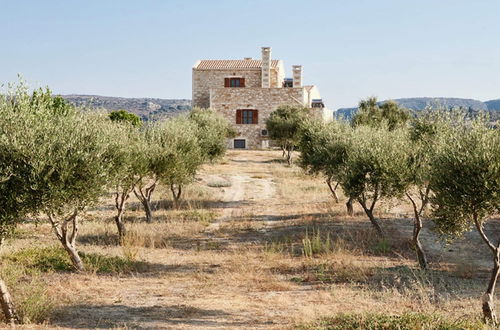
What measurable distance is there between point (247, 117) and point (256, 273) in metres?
52.3

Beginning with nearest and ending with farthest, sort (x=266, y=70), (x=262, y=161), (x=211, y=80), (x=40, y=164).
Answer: (x=40, y=164)
(x=262, y=161)
(x=266, y=70)
(x=211, y=80)

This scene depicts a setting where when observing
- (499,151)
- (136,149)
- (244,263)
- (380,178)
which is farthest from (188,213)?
(499,151)

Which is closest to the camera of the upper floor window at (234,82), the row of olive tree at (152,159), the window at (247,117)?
the row of olive tree at (152,159)

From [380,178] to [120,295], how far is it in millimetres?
10080

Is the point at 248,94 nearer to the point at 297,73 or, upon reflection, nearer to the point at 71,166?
the point at 297,73

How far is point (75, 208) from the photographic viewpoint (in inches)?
507

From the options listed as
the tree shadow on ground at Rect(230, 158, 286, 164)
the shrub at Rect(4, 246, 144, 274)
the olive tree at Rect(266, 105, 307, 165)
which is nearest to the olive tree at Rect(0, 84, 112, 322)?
the shrub at Rect(4, 246, 144, 274)

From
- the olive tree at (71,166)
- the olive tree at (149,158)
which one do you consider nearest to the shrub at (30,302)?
the olive tree at (71,166)

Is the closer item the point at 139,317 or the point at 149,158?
the point at 139,317

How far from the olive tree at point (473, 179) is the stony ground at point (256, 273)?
2.12m

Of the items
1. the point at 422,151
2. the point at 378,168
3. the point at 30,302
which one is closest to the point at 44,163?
the point at 30,302

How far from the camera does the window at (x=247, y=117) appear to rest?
221 feet

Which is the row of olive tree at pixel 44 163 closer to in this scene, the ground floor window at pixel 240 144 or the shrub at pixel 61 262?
the shrub at pixel 61 262

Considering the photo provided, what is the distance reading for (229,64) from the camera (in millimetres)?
73312
